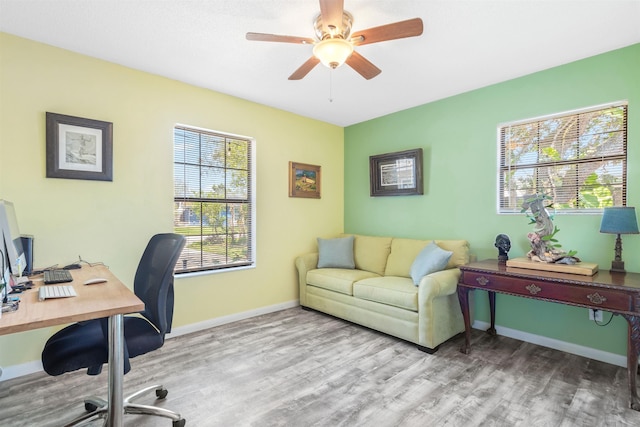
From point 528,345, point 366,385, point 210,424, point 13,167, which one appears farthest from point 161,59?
point 528,345

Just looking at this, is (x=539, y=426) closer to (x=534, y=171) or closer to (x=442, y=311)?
(x=442, y=311)

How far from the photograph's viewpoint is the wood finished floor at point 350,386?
190cm

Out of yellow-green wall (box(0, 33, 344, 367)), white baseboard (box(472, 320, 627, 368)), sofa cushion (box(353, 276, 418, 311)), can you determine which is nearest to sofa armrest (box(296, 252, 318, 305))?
yellow-green wall (box(0, 33, 344, 367))

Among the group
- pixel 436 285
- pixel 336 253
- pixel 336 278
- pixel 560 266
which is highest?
pixel 560 266

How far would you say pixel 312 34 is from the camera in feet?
7.59

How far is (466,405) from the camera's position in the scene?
2.01 meters

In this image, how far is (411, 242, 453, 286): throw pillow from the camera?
3.02m

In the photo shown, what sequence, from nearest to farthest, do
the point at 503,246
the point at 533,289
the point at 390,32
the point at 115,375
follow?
the point at 115,375 < the point at 390,32 < the point at 533,289 < the point at 503,246

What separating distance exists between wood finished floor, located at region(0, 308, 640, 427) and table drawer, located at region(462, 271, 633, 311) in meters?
0.60

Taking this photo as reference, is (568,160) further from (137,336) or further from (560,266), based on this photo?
(137,336)

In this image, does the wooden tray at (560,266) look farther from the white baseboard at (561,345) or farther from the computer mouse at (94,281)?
the computer mouse at (94,281)

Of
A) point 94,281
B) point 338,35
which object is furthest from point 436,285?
point 94,281

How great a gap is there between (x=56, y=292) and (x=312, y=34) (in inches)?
88.6

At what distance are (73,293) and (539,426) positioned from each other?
8.66 ft
